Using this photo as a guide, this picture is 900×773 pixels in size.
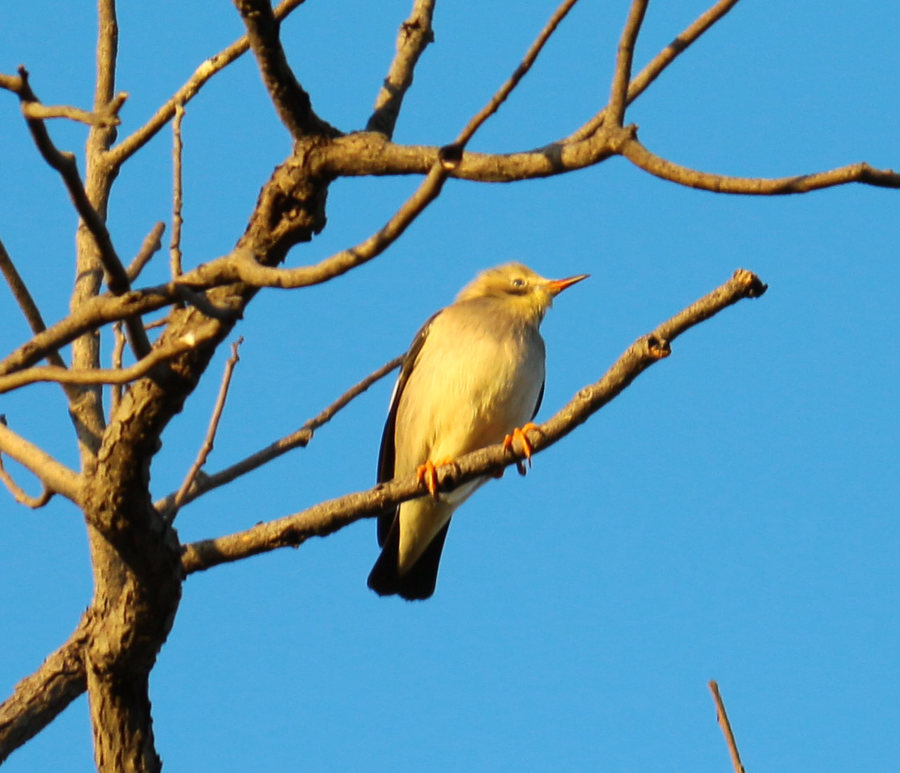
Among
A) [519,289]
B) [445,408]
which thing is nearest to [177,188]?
[445,408]

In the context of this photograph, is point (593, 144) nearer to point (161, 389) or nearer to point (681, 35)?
point (681, 35)

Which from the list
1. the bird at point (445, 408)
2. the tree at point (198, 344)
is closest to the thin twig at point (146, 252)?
A: the tree at point (198, 344)

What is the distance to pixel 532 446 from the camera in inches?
162

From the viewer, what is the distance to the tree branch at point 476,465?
11.5 ft

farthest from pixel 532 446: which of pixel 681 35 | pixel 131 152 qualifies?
pixel 131 152

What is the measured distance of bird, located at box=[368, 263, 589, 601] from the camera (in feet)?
22.0

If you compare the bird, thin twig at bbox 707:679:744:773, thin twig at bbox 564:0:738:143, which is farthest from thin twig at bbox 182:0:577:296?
the bird

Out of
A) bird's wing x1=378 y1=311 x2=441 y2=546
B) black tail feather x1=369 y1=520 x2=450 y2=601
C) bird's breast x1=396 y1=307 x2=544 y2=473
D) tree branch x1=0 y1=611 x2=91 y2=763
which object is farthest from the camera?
bird's wing x1=378 y1=311 x2=441 y2=546

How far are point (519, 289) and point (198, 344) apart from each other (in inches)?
193

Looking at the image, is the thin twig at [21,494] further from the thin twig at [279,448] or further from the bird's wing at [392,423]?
the bird's wing at [392,423]

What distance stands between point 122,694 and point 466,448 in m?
2.91

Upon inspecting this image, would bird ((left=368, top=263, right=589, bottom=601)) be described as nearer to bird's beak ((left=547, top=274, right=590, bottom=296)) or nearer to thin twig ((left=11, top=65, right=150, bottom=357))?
bird's beak ((left=547, top=274, right=590, bottom=296))

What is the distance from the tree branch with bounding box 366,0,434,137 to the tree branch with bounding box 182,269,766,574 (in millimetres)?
1194

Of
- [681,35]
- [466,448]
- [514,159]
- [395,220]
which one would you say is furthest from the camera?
[466,448]
